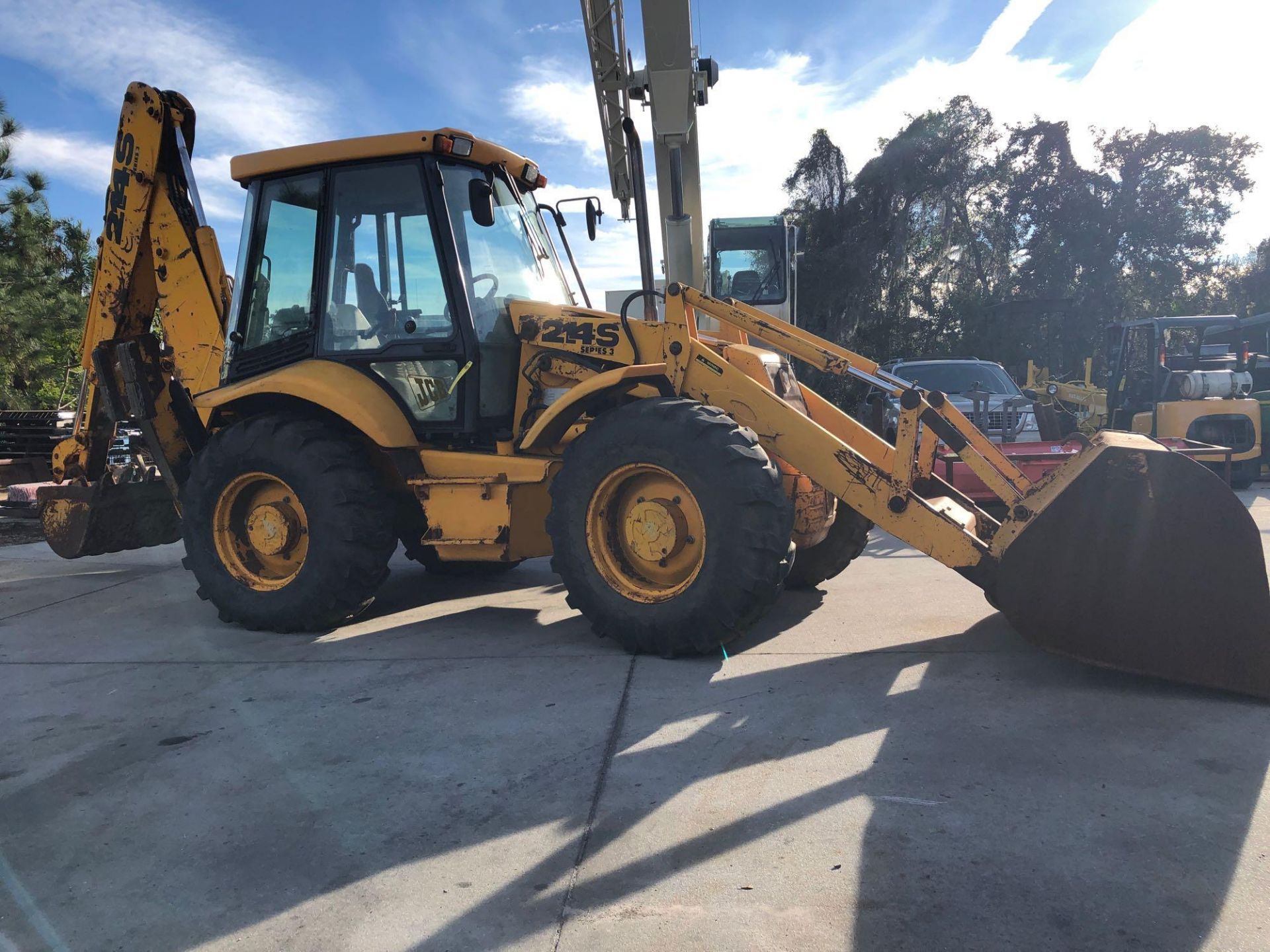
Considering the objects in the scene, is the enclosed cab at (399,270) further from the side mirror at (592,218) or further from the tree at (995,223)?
the tree at (995,223)

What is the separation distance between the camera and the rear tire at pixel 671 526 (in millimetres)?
Result: 3916

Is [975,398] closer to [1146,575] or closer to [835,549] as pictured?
[835,549]

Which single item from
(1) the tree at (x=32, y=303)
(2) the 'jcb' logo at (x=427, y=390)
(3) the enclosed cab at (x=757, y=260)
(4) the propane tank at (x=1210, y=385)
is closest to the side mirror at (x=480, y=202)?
(2) the 'jcb' logo at (x=427, y=390)

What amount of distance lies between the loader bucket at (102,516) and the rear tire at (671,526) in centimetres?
363

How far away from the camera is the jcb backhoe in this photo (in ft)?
11.5

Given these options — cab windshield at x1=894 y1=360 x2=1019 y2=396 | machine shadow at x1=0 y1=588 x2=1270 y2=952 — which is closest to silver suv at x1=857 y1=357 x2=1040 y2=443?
cab windshield at x1=894 y1=360 x2=1019 y2=396

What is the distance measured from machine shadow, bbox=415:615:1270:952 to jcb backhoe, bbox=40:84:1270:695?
351 millimetres

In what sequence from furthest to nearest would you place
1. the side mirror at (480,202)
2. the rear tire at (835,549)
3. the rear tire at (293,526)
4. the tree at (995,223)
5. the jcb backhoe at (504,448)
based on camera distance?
the tree at (995,223) → the rear tire at (835,549) → the rear tire at (293,526) → the side mirror at (480,202) → the jcb backhoe at (504,448)

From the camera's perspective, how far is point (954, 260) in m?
31.2

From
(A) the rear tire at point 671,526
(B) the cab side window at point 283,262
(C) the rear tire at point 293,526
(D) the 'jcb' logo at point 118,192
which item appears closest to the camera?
(A) the rear tire at point 671,526

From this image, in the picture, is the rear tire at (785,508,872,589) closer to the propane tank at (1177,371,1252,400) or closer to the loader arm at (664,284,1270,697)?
the loader arm at (664,284,1270,697)

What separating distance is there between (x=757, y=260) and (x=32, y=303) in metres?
14.0

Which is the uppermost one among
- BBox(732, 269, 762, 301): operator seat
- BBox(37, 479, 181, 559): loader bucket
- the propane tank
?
BBox(732, 269, 762, 301): operator seat

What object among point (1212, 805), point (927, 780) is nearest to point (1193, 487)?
point (1212, 805)
